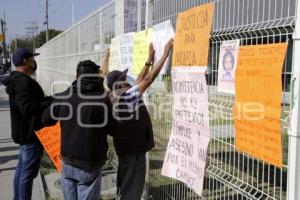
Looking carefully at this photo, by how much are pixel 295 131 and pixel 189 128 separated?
1.46 m

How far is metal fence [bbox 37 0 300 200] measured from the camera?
264cm

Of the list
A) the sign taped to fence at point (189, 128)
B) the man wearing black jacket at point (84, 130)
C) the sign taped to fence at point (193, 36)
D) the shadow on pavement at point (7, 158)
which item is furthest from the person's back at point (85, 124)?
the shadow on pavement at point (7, 158)

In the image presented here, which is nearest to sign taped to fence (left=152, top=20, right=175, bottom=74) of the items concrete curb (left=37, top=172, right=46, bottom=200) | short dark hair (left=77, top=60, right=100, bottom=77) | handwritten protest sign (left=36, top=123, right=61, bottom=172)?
short dark hair (left=77, top=60, right=100, bottom=77)

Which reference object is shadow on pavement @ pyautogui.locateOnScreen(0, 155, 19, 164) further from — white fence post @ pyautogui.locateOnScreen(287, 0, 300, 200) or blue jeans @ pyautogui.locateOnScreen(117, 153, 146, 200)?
white fence post @ pyautogui.locateOnScreen(287, 0, 300, 200)

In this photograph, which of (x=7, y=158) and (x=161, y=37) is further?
(x=7, y=158)

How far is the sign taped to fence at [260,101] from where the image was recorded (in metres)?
2.65

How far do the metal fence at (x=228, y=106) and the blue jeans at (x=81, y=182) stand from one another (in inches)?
41.5

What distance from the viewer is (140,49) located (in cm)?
516

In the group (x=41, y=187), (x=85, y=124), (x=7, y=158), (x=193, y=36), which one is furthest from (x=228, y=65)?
(x=7, y=158)

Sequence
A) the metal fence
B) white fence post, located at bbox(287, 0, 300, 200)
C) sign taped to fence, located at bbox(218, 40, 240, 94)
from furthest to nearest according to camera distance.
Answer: sign taped to fence, located at bbox(218, 40, 240, 94)
the metal fence
white fence post, located at bbox(287, 0, 300, 200)

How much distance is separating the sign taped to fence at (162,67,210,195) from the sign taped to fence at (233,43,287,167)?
566 millimetres

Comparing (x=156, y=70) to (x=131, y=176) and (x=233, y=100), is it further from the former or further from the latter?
(x=233, y=100)

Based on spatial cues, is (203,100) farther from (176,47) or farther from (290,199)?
(290,199)

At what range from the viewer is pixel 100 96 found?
3.78 meters
